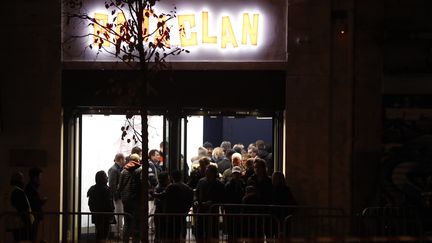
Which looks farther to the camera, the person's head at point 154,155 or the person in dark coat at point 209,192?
the person's head at point 154,155

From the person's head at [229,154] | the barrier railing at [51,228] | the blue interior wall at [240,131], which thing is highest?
the blue interior wall at [240,131]

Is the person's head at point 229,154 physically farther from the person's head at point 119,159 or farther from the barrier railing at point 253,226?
the barrier railing at point 253,226

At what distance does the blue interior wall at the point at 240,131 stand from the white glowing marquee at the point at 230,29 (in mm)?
2649

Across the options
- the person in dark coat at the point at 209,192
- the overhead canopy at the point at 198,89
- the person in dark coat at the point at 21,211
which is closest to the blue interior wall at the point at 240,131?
the overhead canopy at the point at 198,89

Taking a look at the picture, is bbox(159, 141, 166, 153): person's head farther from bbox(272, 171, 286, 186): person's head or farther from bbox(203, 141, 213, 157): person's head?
bbox(272, 171, 286, 186): person's head

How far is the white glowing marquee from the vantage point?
15086 millimetres

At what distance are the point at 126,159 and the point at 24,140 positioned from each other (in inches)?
80.3

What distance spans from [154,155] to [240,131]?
3.94 m

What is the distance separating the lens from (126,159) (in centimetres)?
1584

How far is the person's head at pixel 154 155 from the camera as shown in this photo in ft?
51.8

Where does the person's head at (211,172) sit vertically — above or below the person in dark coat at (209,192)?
above

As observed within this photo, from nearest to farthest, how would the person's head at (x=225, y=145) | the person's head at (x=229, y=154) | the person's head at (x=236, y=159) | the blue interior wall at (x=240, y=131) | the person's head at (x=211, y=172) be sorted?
the person's head at (x=211, y=172), the person's head at (x=236, y=159), the person's head at (x=229, y=154), the person's head at (x=225, y=145), the blue interior wall at (x=240, y=131)

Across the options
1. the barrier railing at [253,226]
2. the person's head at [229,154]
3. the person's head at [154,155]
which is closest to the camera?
the barrier railing at [253,226]

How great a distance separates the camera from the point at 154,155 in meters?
15.8
